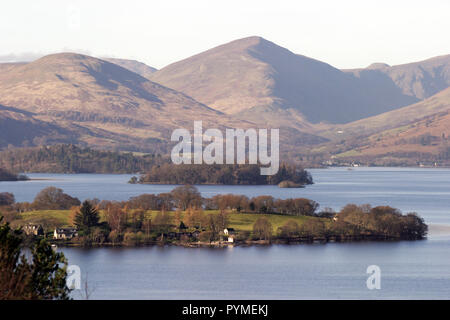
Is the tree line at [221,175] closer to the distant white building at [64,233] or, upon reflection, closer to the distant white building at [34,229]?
the distant white building at [64,233]

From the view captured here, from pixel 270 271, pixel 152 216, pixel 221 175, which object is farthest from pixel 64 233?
pixel 221 175

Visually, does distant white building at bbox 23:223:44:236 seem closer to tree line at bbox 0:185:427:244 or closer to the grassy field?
the grassy field

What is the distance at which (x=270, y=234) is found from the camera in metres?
70.4

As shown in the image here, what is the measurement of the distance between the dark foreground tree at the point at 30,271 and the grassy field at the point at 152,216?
45722mm

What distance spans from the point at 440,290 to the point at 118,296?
18137mm

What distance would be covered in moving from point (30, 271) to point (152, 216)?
5378 centimetres

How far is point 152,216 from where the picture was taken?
76.9m

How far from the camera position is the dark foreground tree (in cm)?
1956

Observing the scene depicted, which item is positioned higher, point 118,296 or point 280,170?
point 280,170

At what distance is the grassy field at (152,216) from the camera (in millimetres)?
72000

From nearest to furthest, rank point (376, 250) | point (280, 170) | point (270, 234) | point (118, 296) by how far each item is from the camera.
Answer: point (118, 296), point (376, 250), point (270, 234), point (280, 170)

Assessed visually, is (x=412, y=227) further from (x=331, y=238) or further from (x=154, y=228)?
(x=154, y=228)

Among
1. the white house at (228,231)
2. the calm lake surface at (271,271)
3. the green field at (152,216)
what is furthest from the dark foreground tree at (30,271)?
the green field at (152,216)
